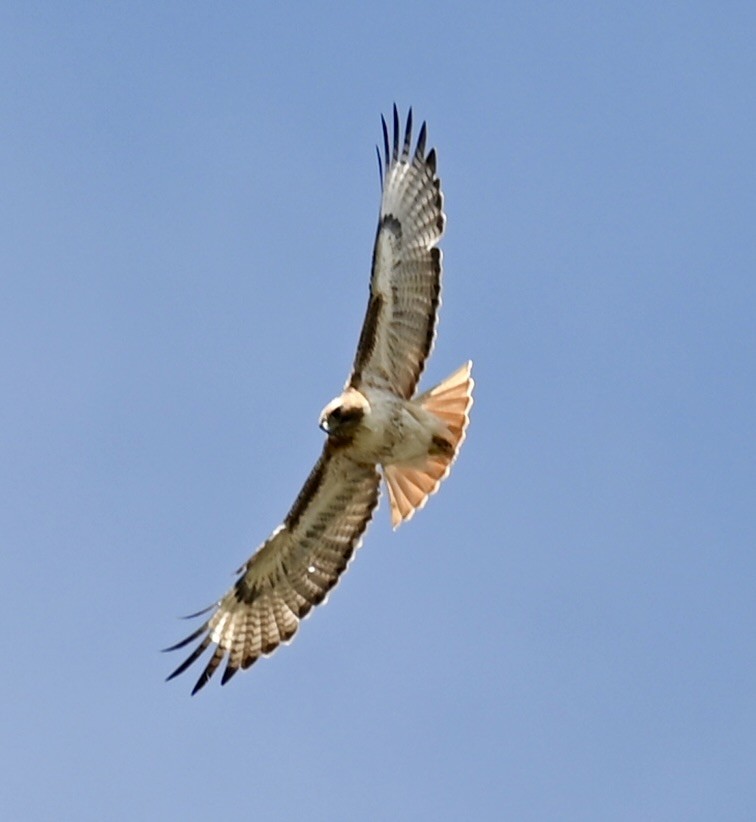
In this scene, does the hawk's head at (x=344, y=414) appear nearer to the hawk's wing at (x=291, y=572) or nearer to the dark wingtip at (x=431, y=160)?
the hawk's wing at (x=291, y=572)

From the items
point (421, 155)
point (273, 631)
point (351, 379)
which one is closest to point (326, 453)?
point (351, 379)

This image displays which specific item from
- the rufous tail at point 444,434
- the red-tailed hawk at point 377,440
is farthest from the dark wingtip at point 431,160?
the rufous tail at point 444,434

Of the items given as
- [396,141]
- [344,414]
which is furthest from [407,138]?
[344,414]

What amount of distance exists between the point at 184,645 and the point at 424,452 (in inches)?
81.1

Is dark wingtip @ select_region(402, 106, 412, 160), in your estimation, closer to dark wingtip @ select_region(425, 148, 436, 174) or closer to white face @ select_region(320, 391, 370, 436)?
dark wingtip @ select_region(425, 148, 436, 174)

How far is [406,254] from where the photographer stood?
1180 centimetres

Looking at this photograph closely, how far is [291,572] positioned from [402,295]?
2.01 meters

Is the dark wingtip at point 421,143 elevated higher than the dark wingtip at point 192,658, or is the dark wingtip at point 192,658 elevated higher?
the dark wingtip at point 421,143

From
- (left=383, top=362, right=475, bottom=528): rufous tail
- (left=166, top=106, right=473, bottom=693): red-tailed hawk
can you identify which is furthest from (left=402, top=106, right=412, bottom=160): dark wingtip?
(left=383, top=362, right=475, bottom=528): rufous tail

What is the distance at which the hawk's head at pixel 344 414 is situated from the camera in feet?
37.2

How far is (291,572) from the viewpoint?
12.3 m

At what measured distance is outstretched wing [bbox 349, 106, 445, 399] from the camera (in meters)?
11.6

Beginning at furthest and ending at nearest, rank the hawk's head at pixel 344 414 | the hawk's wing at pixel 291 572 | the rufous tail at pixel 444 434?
the hawk's wing at pixel 291 572, the rufous tail at pixel 444 434, the hawk's head at pixel 344 414

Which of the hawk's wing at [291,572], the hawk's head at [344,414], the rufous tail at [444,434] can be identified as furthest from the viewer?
the hawk's wing at [291,572]
